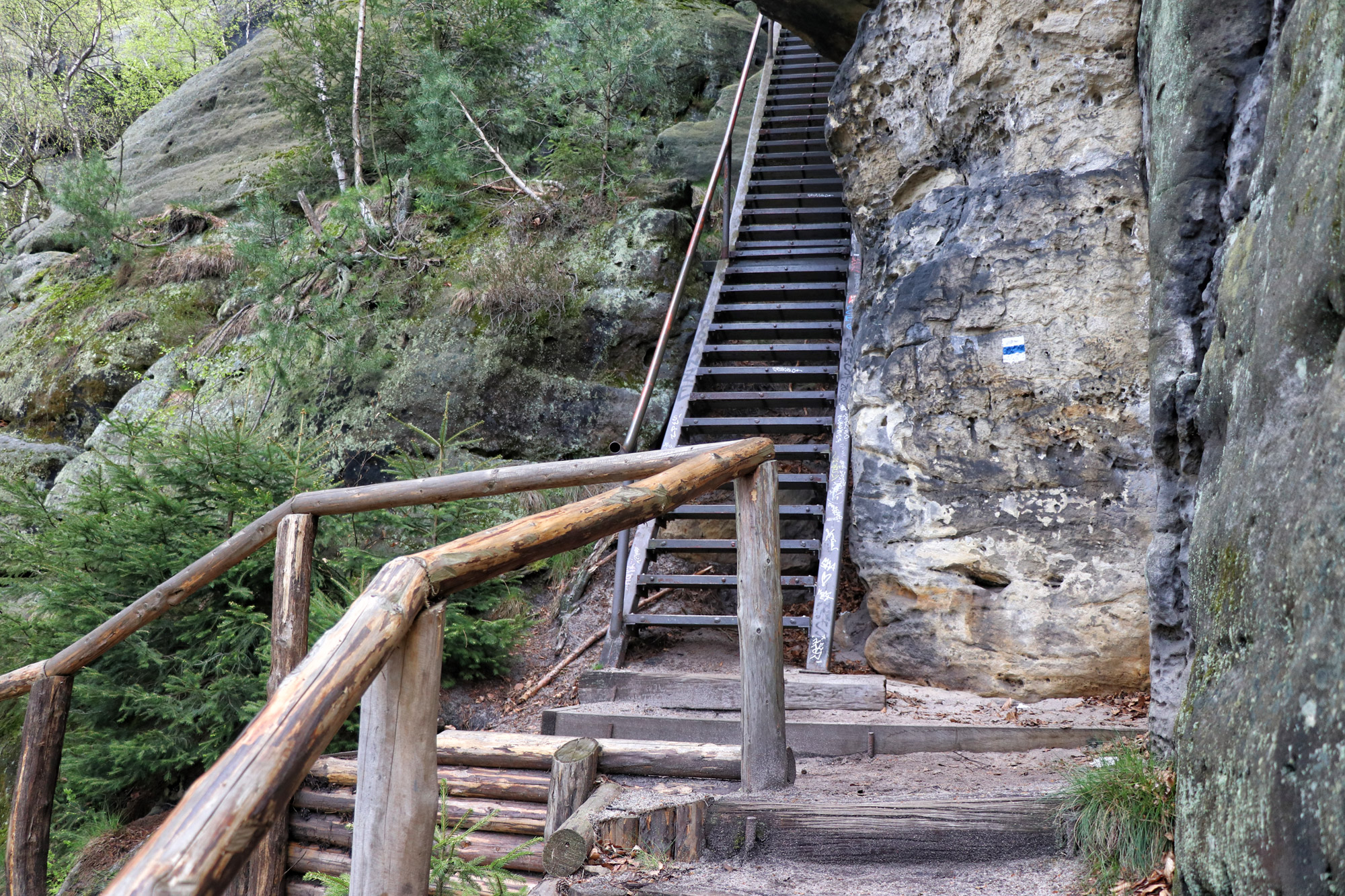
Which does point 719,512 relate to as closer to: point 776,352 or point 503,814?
point 776,352

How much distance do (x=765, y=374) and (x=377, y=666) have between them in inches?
225

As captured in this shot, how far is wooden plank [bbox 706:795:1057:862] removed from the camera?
9.21ft

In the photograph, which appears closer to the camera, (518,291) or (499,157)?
(518,291)

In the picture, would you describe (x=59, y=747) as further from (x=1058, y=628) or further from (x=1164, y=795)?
(x=1058, y=628)

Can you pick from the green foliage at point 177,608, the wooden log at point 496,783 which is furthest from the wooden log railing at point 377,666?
the green foliage at point 177,608

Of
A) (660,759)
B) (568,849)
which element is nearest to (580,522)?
(568,849)

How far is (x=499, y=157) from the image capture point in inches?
380

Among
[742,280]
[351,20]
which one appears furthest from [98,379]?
[742,280]

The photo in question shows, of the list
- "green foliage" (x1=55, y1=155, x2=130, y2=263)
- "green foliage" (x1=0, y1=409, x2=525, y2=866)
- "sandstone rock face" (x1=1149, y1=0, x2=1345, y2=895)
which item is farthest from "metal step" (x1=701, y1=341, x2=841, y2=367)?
"green foliage" (x1=55, y1=155, x2=130, y2=263)

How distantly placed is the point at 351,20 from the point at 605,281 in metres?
5.41

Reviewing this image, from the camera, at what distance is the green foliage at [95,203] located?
10.8 meters

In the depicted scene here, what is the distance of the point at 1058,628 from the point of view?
4.93 meters

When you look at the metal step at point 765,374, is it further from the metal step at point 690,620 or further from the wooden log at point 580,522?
the wooden log at point 580,522

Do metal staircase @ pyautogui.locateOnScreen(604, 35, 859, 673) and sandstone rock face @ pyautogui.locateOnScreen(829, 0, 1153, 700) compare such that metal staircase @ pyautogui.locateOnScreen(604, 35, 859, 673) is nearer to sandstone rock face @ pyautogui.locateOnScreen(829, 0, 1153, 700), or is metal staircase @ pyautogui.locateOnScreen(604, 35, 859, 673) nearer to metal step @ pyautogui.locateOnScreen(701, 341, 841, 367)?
metal step @ pyautogui.locateOnScreen(701, 341, 841, 367)
